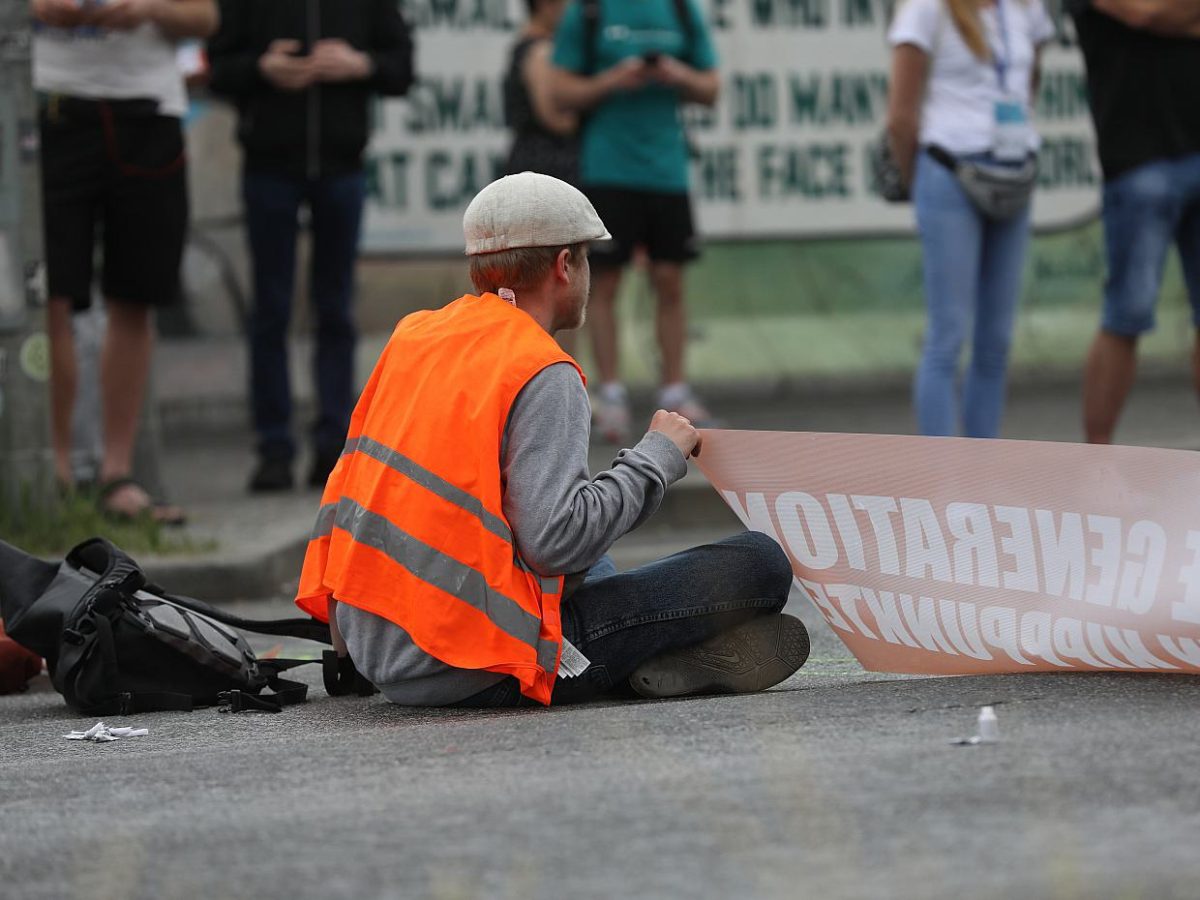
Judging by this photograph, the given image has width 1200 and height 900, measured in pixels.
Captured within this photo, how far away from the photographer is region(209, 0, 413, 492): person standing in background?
752cm

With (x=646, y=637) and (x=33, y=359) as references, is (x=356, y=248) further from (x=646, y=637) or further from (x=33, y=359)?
(x=646, y=637)

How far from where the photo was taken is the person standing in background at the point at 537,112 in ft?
27.8

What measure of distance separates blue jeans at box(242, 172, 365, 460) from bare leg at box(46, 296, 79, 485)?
893mm

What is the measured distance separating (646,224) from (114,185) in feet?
7.27

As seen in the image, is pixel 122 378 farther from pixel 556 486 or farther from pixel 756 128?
pixel 756 128

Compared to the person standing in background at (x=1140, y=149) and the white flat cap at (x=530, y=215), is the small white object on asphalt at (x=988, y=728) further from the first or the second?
the person standing in background at (x=1140, y=149)

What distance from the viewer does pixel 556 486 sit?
395 cm

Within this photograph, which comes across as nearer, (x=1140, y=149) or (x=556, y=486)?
(x=556, y=486)

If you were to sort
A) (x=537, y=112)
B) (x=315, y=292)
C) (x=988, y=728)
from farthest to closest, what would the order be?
(x=537, y=112) < (x=315, y=292) < (x=988, y=728)

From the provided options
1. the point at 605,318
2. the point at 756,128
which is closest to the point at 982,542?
the point at 605,318

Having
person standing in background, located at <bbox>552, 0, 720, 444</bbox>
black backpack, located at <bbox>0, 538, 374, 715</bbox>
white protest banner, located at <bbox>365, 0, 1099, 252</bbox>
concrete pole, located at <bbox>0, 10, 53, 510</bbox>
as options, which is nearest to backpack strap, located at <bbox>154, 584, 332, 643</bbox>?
black backpack, located at <bbox>0, 538, 374, 715</bbox>

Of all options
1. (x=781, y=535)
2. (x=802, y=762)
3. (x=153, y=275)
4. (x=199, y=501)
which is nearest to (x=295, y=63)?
(x=153, y=275)

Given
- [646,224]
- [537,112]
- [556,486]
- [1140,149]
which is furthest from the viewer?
[537,112]

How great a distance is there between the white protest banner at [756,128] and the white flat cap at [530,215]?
576cm
